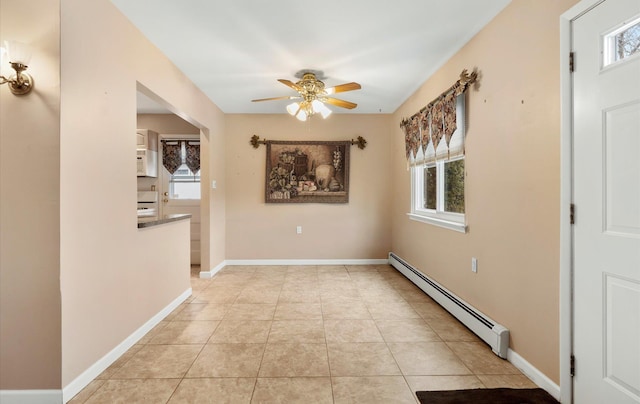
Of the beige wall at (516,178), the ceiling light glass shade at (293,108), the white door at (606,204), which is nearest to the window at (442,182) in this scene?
the beige wall at (516,178)

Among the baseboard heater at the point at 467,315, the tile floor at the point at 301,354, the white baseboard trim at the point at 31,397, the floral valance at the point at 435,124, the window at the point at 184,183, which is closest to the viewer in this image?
the white baseboard trim at the point at 31,397

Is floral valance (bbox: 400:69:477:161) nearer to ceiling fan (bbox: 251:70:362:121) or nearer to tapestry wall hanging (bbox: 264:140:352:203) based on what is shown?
ceiling fan (bbox: 251:70:362:121)

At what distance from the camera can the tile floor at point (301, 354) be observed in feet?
5.64

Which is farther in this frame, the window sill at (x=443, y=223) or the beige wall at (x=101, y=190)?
the window sill at (x=443, y=223)

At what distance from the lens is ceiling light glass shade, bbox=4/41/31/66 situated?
4.91ft

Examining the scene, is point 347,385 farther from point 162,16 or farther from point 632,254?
point 162,16

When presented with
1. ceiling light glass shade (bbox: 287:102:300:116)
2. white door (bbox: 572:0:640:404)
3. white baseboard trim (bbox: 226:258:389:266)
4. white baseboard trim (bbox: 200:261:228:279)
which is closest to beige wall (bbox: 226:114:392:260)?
white baseboard trim (bbox: 226:258:389:266)

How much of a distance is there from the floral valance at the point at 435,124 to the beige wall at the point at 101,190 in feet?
8.65

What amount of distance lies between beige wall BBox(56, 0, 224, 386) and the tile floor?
308mm

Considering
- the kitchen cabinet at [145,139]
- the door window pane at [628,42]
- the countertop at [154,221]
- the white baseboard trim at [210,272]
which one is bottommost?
the white baseboard trim at [210,272]

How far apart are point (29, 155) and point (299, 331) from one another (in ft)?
6.90

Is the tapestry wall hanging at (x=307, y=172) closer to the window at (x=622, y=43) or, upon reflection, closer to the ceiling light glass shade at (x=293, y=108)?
the ceiling light glass shade at (x=293, y=108)

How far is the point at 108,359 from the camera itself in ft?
6.46

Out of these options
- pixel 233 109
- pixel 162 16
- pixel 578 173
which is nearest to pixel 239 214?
pixel 233 109
